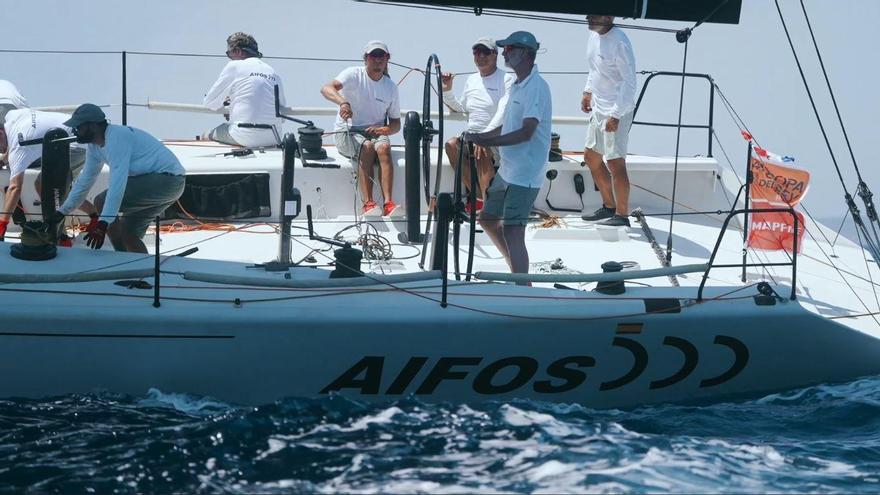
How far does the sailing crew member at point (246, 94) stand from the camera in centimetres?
881

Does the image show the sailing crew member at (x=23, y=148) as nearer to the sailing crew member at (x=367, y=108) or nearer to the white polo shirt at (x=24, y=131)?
the white polo shirt at (x=24, y=131)

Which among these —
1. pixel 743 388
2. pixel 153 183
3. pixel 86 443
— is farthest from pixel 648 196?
pixel 86 443

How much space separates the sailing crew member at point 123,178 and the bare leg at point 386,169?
1719mm

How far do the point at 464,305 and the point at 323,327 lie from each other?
2.20ft

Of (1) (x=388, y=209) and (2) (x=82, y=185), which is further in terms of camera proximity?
(1) (x=388, y=209)

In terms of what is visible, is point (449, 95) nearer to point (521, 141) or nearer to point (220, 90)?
point (220, 90)

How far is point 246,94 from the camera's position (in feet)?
29.0

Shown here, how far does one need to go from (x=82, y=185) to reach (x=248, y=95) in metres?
2.68

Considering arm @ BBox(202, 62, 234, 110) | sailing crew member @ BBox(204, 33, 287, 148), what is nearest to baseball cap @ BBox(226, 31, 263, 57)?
sailing crew member @ BBox(204, 33, 287, 148)

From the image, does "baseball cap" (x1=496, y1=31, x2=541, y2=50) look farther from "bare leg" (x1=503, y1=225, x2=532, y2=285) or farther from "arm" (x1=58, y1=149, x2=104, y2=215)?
"arm" (x1=58, y1=149, x2=104, y2=215)

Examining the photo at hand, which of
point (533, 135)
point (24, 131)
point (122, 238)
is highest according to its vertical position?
point (533, 135)

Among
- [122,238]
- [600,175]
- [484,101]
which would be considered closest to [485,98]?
[484,101]

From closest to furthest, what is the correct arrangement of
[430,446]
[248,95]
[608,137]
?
[430,446]
[608,137]
[248,95]

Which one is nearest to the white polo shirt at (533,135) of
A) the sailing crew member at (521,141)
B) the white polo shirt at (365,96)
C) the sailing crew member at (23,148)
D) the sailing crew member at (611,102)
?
the sailing crew member at (521,141)
